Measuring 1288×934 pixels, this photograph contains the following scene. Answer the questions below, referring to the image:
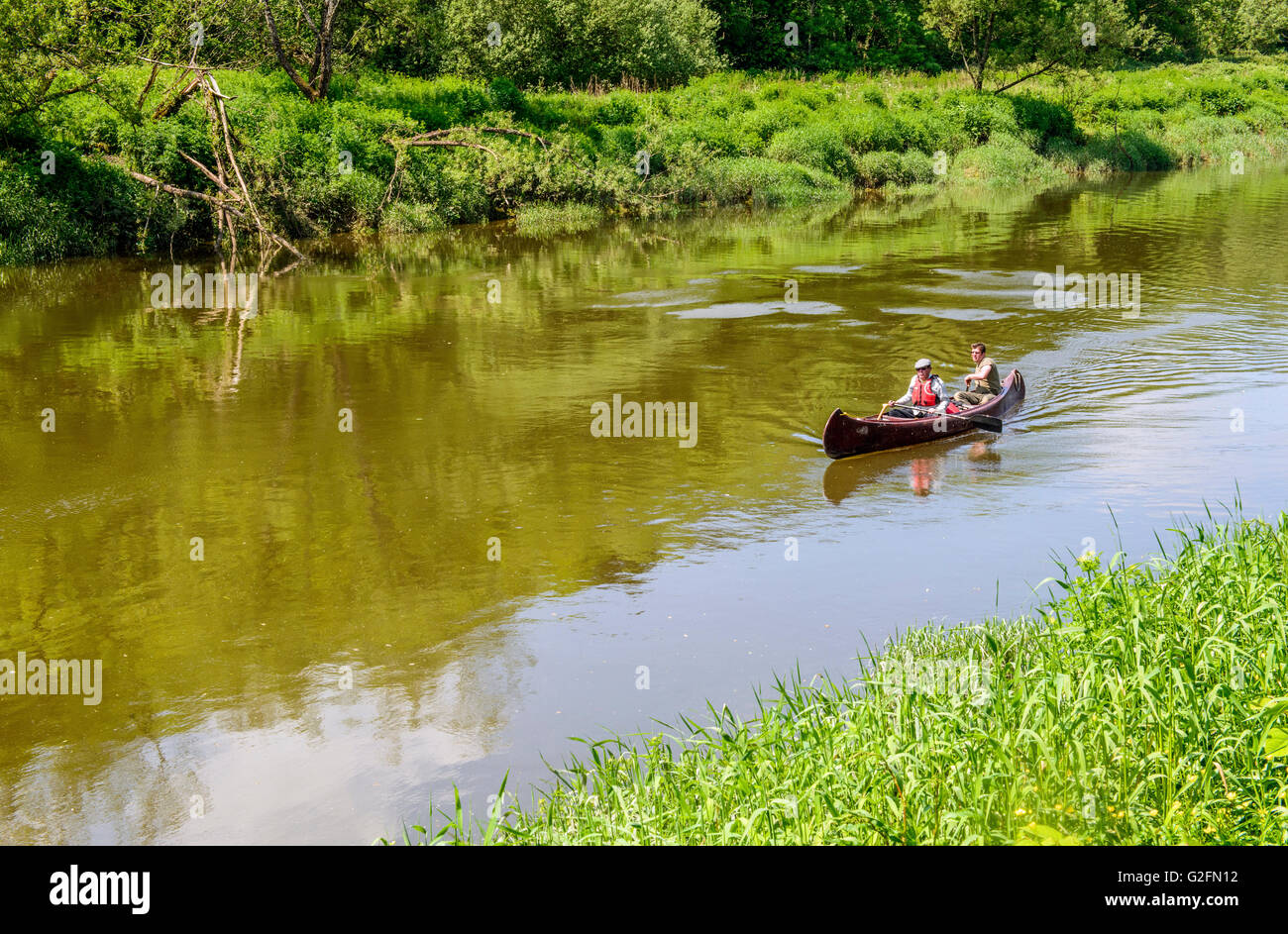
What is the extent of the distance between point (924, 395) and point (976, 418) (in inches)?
29.9

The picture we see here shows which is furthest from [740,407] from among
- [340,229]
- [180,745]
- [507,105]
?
[507,105]

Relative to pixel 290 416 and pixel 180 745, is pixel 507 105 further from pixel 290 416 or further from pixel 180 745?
pixel 180 745

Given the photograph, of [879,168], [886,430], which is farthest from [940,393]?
[879,168]

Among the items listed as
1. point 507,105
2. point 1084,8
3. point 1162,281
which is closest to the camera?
point 1162,281

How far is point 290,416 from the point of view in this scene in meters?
17.8

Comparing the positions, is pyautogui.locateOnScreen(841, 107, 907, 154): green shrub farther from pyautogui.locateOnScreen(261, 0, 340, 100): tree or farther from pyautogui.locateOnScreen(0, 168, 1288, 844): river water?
pyautogui.locateOnScreen(0, 168, 1288, 844): river water

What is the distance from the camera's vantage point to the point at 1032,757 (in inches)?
260

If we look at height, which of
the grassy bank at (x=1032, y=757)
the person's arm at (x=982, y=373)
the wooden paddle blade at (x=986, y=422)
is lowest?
the grassy bank at (x=1032, y=757)

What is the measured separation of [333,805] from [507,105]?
37.6 metres

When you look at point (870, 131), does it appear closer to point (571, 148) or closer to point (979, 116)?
point (979, 116)

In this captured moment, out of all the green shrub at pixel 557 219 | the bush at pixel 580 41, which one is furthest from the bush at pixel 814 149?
the green shrub at pixel 557 219

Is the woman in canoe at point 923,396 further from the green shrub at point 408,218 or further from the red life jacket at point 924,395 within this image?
the green shrub at point 408,218

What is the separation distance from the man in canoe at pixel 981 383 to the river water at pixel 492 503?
0.68 metres

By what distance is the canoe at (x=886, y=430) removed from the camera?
1519 centimetres
